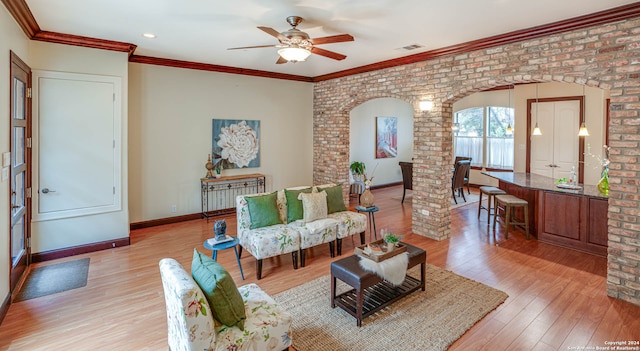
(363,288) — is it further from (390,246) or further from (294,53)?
(294,53)

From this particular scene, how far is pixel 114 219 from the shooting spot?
4785mm

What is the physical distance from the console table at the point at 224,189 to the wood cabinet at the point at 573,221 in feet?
16.3

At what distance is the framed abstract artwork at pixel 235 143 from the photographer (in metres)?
6.43

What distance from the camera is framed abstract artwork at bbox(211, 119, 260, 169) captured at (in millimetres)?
6426

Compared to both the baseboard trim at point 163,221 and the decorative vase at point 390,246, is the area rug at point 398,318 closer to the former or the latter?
the decorative vase at point 390,246

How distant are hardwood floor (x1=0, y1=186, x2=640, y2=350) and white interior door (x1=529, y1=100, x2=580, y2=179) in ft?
10.9

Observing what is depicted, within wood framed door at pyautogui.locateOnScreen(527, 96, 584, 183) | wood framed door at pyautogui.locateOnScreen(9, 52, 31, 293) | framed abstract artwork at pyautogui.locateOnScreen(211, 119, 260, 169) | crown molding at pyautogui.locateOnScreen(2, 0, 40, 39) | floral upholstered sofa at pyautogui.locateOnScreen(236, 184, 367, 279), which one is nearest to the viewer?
crown molding at pyautogui.locateOnScreen(2, 0, 40, 39)

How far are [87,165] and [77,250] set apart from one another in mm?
1157

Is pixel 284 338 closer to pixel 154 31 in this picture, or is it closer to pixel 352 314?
pixel 352 314

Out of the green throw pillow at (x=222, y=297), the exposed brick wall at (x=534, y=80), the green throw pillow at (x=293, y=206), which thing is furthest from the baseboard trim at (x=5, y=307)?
the exposed brick wall at (x=534, y=80)

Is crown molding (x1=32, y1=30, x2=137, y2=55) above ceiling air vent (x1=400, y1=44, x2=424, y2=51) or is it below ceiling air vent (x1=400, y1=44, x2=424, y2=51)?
below

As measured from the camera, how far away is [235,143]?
6645 millimetres

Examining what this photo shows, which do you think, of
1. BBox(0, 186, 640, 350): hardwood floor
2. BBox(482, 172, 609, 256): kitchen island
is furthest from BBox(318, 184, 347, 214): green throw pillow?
BBox(482, 172, 609, 256): kitchen island

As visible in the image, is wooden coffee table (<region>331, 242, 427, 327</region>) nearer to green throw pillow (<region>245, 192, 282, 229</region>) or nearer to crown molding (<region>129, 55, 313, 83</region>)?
green throw pillow (<region>245, 192, 282, 229</region>)
